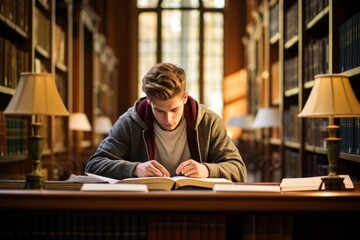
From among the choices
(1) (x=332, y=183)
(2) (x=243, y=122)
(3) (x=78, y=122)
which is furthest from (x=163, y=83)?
(2) (x=243, y=122)

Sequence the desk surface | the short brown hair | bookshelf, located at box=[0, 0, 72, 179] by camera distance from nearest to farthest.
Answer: the desk surface < the short brown hair < bookshelf, located at box=[0, 0, 72, 179]

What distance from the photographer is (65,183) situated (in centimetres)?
236

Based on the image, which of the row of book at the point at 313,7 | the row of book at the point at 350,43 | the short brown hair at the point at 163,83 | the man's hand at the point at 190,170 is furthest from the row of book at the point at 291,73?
the man's hand at the point at 190,170

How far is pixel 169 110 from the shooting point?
269 centimetres

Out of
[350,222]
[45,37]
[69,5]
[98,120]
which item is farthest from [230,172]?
[98,120]

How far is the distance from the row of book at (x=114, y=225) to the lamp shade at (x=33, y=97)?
0.41 meters

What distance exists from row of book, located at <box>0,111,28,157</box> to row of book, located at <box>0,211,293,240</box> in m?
1.89

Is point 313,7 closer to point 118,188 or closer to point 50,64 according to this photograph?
point 50,64

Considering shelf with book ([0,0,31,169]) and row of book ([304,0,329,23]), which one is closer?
shelf with book ([0,0,31,169])

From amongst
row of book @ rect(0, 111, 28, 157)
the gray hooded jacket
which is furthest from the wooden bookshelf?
the gray hooded jacket

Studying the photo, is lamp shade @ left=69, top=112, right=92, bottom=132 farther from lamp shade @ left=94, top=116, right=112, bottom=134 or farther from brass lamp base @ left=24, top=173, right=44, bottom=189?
brass lamp base @ left=24, top=173, right=44, bottom=189

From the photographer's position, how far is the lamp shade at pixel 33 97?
2373 mm

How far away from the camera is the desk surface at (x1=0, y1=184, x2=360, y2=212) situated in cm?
206

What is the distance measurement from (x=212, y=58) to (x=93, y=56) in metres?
4.76
